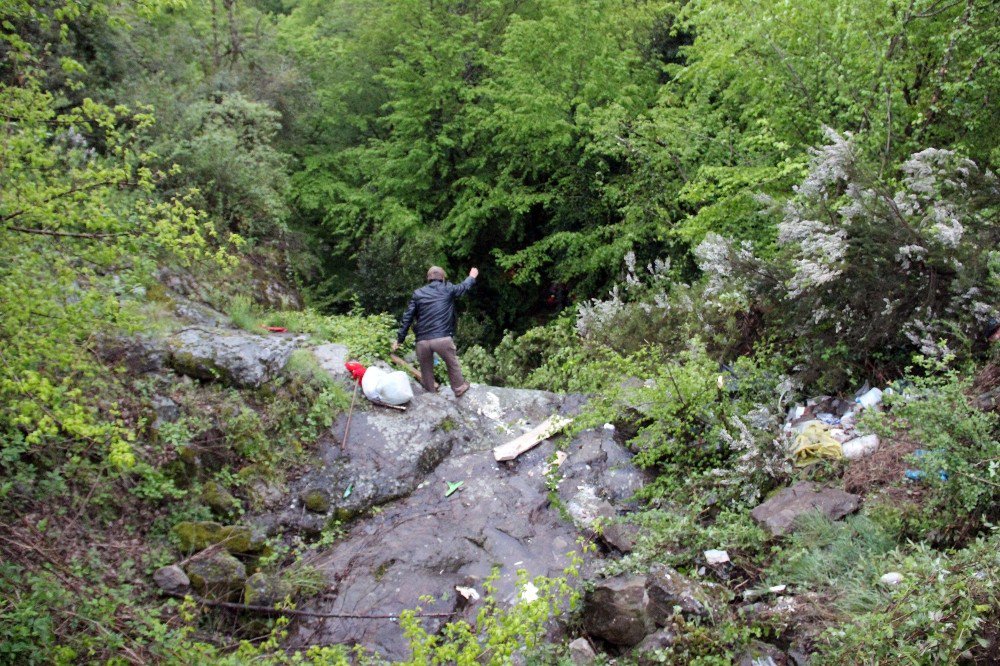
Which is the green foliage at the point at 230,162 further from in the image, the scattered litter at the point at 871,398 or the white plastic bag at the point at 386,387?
the scattered litter at the point at 871,398

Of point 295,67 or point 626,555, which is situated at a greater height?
point 295,67

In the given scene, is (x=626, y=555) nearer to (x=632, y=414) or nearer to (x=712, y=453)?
(x=712, y=453)

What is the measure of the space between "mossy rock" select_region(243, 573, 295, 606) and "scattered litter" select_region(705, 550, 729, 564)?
10.6 ft

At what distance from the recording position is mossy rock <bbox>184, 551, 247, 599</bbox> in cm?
518

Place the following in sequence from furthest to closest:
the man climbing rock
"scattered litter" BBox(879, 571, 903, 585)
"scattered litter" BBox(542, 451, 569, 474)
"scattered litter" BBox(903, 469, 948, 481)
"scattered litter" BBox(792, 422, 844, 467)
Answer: the man climbing rock → "scattered litter" BBox(542, 451, 569, 474) → "scattered litter" BBox(792, 422, 844, 467) → "scattered litter" BBox(903, 469, 948, 481) → "scattered litter" BBox(879, 571, 903, 585)

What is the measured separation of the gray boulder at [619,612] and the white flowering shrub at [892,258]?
3.33 metres

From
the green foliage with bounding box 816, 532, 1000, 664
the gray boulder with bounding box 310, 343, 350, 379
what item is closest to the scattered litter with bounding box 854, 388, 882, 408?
the green foliage with bounding box 816, 532, 1000, 664

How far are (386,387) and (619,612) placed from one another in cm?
400

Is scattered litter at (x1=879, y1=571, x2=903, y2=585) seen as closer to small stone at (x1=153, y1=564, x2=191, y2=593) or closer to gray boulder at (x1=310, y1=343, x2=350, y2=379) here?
small stone at (x1=153, y1=564, x2=191, y2=593)

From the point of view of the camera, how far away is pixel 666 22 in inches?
608

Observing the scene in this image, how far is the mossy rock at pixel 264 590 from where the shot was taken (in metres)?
5.20

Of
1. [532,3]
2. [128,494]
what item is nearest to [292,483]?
[128,494]

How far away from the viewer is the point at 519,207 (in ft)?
45.6

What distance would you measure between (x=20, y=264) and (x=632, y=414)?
576cm
